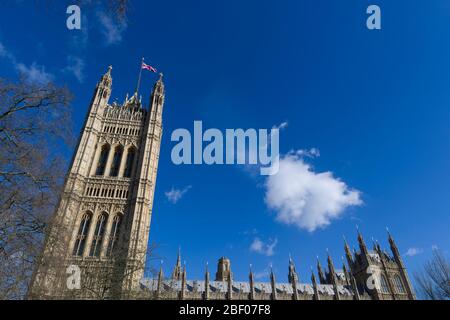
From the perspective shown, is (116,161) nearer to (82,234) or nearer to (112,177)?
(112,177)

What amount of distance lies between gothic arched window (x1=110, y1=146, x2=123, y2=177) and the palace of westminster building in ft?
0.50

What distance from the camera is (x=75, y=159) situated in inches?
1640

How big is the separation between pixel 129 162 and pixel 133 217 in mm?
11663

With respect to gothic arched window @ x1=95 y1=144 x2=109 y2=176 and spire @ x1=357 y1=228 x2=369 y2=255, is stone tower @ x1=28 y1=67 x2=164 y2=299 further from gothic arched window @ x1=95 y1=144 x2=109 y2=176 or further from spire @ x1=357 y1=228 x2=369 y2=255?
spire @ x1=357 y1=228 x2=369 y2=255

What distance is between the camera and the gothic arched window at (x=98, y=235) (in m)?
35.7

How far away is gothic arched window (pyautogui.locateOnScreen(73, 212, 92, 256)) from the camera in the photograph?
117 feet

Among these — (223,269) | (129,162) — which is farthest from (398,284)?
(129,162)

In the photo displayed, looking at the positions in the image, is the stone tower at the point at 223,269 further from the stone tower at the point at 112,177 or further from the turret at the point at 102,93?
the turret at the point at 102,93

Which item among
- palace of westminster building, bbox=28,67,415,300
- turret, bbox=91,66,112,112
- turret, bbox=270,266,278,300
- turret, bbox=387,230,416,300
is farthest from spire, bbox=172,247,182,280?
turret, bbox=387,230,416,300

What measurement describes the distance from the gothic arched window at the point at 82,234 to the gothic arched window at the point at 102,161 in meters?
7.49

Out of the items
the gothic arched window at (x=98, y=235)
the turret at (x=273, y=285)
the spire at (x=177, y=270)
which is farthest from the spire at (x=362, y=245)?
the gothic arched window at (x=98, y=235)
